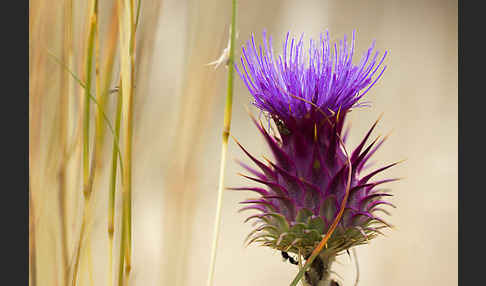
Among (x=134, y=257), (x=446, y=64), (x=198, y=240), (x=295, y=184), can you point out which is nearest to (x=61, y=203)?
(x=134, y=257)

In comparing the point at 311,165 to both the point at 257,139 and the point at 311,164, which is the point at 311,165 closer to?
the point at 311,164

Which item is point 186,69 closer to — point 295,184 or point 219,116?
point 219,116

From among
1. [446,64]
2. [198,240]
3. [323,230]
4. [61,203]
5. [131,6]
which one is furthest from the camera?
[446,64]

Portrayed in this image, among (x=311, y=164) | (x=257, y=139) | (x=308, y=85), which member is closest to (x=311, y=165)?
(x=311, y=164)

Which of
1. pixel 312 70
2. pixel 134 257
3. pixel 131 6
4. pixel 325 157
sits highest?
pixel 131 6

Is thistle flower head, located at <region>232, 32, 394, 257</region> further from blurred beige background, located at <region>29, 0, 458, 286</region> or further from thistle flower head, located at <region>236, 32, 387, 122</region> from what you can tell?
blurred beige background, located at <region>29, 0, 458, 286</region>

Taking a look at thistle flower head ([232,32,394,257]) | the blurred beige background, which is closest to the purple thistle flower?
thistle flower head ([232,32,394,257])
